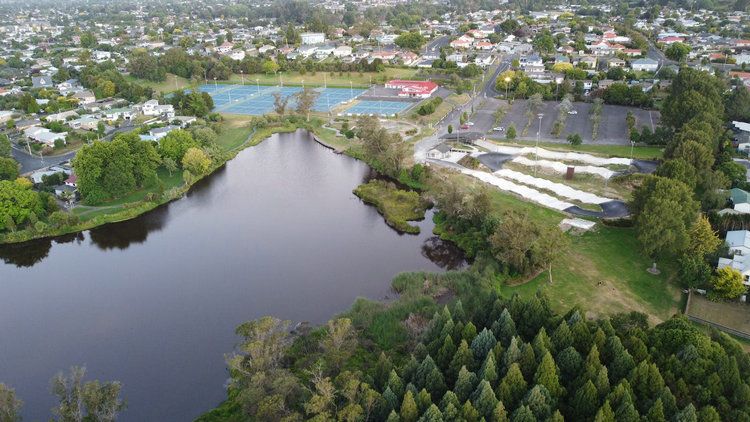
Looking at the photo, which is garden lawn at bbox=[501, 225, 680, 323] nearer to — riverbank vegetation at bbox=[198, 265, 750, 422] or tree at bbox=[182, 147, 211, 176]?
riverbank vegetation at bbox=[198, 265, 750, 422]

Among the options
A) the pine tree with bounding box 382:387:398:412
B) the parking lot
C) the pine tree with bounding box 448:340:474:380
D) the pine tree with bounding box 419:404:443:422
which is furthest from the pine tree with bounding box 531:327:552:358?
the parking lot

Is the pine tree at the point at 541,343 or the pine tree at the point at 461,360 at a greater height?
the pine tree at the point at 541,343

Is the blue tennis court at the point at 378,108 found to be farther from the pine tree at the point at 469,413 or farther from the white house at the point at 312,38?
the white house at the point at 312,38

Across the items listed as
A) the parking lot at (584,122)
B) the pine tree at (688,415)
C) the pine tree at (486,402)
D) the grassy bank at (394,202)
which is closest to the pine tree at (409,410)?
the pine tree at (486,402)

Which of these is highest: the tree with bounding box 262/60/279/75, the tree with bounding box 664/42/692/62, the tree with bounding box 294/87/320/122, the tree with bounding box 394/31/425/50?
the tree with bounding box 394/31/425/50

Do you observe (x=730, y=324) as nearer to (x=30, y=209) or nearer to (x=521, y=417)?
(x=521, y=417)

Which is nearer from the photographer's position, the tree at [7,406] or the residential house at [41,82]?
the tree at [7,406]
